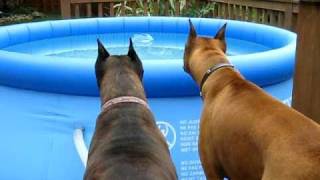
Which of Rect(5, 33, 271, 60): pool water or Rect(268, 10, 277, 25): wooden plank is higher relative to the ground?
Rect(268, 10, 277, 25): wooden plank

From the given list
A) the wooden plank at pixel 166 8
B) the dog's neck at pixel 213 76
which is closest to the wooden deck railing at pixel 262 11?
the wooden plank at pixel 166 8

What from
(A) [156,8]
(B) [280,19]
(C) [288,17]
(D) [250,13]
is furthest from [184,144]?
(A) [156,8]

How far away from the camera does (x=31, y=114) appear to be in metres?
4.38

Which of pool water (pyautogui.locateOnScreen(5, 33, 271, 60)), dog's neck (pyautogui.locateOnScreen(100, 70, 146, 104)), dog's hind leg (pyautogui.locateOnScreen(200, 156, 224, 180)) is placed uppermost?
dog's neck (pyautogui.locateOnScreen(100, 70, 146, 104))

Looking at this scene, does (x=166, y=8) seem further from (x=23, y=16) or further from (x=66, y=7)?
(x=23, y=16)

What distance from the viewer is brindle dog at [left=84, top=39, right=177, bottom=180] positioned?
217 centimetres

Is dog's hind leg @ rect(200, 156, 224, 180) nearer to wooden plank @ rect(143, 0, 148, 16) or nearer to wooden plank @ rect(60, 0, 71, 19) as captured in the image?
wooden plank @ rect(60, 0, 71, 19)

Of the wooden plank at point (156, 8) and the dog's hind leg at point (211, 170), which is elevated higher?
the wooden plank at point (156, 8)

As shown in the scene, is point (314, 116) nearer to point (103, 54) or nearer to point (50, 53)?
point (103, 54)

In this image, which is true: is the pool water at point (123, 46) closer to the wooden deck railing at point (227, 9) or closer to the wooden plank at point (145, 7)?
the wooden deck railing at point (227, 9)

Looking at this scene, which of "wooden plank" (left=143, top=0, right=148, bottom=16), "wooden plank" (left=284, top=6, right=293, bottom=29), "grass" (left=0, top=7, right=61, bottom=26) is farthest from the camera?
"grass" (left=0, top=7, right=61, bottom=26)

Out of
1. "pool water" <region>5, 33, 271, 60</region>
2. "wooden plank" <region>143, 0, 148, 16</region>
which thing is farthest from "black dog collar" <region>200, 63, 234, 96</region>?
"wooden plank" <region>143, 0, 148, 16</region>

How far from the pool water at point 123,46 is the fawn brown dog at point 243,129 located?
3.21 m

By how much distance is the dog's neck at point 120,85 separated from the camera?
8.70 feet
